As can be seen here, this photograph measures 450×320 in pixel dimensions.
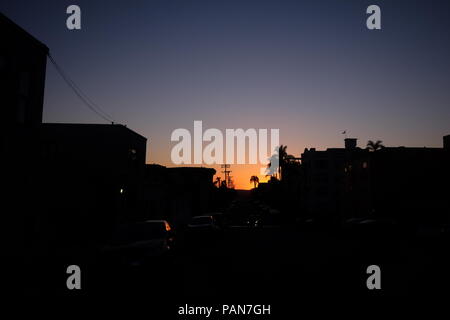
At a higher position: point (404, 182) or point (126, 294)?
point (404, 182)

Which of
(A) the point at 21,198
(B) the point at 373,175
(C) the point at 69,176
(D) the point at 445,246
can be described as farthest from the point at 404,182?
(A) the point at 21,198

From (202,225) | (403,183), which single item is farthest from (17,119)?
(403,183)

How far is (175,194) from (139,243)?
1531 inches

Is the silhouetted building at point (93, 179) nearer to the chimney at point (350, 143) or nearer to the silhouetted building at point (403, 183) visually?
the silhouetted building at point (403, 183)

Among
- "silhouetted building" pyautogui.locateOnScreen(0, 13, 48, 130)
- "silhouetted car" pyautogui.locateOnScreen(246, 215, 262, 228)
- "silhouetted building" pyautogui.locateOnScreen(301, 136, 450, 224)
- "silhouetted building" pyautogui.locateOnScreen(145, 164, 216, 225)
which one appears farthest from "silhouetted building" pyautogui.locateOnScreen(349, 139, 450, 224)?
"silhouetted building" pyautogui.locateOnScreen(0, 13, 48, 130)

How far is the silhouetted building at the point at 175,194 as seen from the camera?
3946 cm

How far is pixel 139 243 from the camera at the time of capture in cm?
1120

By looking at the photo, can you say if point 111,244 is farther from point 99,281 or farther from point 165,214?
point 165,214

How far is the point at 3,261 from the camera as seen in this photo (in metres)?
14.7

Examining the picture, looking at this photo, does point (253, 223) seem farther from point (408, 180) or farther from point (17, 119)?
point (17, 119)

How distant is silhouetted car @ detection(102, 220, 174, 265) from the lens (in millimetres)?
10586

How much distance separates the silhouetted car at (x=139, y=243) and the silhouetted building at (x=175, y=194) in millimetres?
25767
